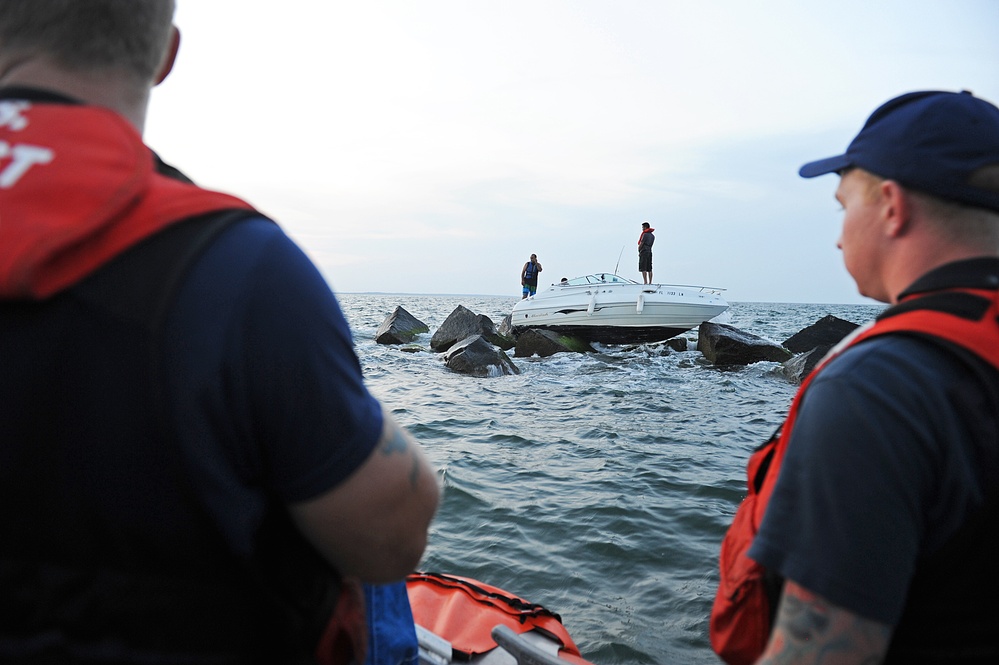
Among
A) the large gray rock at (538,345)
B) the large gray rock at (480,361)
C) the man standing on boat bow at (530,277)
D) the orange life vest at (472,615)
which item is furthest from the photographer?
the man standing on boat bow at (530,277)

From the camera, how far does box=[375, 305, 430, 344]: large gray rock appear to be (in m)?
24.4

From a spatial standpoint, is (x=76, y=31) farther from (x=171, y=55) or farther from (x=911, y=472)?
(x=911, y=472)

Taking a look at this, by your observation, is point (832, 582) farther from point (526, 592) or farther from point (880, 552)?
point (526, 592)

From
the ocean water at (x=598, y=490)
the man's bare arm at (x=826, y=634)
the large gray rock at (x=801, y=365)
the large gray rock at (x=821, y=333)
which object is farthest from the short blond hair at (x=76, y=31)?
the large gray rock at (x=821, y=333)

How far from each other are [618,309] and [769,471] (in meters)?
19.6

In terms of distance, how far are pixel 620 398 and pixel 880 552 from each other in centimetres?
1232

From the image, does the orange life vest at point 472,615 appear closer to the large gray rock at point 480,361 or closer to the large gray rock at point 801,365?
the large gray rock at point 480,361

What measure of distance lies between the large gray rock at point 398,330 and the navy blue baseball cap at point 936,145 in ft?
75.6

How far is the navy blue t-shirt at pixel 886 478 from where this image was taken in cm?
133

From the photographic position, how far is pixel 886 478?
1333 mm

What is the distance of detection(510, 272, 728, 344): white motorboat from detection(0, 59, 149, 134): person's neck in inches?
784

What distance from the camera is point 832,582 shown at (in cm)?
133

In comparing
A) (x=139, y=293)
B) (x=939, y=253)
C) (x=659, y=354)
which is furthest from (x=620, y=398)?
(x=139, y=293)

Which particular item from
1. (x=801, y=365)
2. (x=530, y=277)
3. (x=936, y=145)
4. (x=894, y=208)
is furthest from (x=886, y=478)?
(x=530, y=277)
